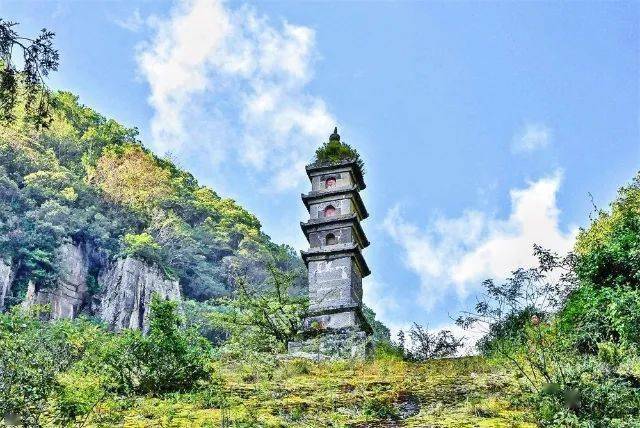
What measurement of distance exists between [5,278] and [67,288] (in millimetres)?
3282

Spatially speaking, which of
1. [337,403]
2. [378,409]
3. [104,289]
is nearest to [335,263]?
[337,403]

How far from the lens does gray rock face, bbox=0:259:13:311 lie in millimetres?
33594

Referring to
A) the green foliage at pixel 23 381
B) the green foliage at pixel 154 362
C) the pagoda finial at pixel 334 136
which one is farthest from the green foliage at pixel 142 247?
the green foliage at pixel 23 381

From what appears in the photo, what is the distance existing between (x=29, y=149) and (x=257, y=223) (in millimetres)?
15331

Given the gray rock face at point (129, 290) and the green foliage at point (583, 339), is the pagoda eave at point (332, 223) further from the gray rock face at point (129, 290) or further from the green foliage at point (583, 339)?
the gray rock face at point (129, 290)

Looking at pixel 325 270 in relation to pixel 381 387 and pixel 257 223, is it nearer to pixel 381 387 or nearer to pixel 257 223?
Answer: pixel 381 387

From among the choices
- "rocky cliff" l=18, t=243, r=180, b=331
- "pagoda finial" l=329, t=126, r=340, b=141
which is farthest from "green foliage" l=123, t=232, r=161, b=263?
"pagoda finial" l=329, t=126, r=340, b=141

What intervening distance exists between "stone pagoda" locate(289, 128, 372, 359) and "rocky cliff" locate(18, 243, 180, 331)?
65.8 ft

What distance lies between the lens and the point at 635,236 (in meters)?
11.4

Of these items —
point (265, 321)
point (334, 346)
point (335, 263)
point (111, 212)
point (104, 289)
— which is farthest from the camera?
point (111, 212)

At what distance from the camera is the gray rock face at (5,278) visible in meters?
33.6

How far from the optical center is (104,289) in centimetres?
3797

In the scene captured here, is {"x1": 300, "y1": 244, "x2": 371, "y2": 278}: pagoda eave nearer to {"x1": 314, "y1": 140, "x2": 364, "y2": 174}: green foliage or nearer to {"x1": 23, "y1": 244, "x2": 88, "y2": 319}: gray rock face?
{"x1": 314, "y1": 140, "x2": 364, "y2": 174}: green foliage

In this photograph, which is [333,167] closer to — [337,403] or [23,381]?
[337,403]
